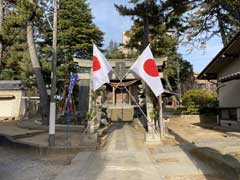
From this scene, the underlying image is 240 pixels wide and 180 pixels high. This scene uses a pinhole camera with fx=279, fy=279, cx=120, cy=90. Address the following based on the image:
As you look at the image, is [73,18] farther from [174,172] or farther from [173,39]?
[174,172]

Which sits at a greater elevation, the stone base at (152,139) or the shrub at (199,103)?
the shrub at (199,103)

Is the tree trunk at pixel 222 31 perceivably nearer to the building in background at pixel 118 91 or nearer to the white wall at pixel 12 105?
the building in background at pixel 118 91

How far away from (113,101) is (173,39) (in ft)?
23.3

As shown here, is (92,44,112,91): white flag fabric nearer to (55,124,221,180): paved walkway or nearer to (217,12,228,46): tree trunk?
(55,124,221,180): paved walkway

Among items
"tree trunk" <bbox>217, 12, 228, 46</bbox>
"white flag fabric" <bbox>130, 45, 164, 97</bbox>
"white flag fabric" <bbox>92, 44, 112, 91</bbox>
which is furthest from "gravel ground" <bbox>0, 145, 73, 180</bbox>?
"tree trunk" <bbox>217, 12, 228, 46</bbox>

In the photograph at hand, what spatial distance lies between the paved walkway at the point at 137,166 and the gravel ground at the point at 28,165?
0.47m

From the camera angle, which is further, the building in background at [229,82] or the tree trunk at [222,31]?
the tree trunk at [222,31]

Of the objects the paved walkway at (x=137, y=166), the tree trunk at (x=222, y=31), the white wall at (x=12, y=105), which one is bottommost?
the paved walkway at (x=137, y=166)

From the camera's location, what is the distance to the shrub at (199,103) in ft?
75.7

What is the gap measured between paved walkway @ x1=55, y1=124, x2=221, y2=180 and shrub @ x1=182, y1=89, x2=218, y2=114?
547 inches

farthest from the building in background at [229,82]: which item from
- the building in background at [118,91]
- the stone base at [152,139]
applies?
the stone base at [152,139]

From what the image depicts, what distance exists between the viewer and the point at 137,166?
731 cm

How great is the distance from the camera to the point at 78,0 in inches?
1098

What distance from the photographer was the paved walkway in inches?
253
